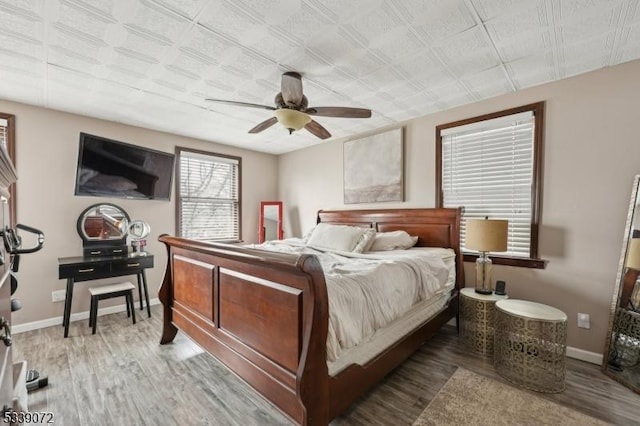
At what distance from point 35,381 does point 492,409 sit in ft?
10.4

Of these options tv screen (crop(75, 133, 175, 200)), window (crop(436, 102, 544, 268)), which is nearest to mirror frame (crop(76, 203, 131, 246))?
tv screen (crop(75, 133, 175, 200))

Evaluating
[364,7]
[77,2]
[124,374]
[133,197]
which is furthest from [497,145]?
[133,197]

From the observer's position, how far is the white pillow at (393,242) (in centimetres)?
321

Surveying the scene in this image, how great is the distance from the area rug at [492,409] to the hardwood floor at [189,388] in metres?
0.07

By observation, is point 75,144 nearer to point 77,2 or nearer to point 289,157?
point 77,2

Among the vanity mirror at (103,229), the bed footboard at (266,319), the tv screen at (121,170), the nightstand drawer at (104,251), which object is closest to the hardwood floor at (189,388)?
the bed footboard at (266,319)

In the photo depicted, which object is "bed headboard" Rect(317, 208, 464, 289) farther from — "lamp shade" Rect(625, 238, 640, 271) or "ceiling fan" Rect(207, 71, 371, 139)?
"ceiling fan" Rect(207, 71, 371, 139)

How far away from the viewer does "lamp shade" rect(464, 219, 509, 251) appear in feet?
8.32

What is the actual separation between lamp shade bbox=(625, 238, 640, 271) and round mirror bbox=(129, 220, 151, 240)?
5077 millimetres

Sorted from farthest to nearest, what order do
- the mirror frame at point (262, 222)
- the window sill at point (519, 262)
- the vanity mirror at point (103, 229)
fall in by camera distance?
the mirror frame at point (262, 222), the vanity mirror at point (103, 229), the window sill at point (519, 262)

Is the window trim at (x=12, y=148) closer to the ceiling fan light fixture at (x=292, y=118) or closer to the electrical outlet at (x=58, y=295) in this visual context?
the electrical outlet at (x=58, y=295)

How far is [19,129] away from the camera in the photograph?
3.04 metres

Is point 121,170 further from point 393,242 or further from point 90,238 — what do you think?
point 393,242

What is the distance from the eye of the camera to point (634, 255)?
84.1 inches
